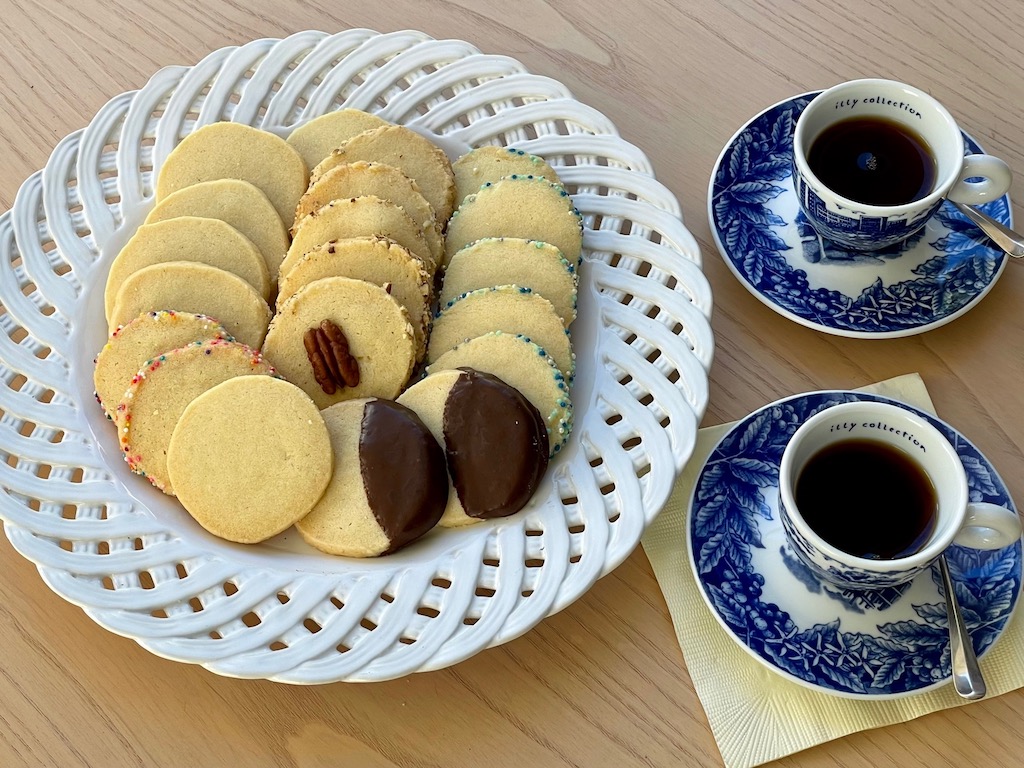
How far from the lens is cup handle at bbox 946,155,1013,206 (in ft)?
3.97

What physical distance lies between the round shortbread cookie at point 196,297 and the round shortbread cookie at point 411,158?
188 mm

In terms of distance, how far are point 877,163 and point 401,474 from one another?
738 mm

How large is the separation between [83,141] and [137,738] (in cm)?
77

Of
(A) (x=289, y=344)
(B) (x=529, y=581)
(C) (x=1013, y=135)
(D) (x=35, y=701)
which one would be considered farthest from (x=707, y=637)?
(C) (x=1013, y=135)

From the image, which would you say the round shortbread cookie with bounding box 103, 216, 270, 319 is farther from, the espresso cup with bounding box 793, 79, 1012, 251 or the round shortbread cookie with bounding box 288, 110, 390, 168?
the espresso cup with bounding box 793, 79, 1012, 251

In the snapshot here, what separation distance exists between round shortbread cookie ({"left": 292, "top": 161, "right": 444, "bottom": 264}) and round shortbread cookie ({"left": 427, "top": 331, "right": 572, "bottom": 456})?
165 mm

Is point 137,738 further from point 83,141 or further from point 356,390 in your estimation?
point 83,141

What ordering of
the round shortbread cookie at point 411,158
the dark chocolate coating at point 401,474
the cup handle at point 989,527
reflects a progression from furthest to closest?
1. the round shortbread cookie at point 411,158
2. the dark chocolate coating at point 401,474
3. the cup handle at point 989,527

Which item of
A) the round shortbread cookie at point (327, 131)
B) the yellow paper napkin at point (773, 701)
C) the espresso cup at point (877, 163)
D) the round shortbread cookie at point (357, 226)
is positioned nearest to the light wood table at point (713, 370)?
the yellow paper napkin at point (773, 701)

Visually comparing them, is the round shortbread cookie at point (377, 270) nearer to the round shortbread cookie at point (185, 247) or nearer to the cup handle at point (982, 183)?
the round shortbread cookie at point (185, 247)

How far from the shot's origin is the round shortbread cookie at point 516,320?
3.84 feet

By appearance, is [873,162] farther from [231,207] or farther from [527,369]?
[231,207]

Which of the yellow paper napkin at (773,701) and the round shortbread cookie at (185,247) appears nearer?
the yellow paper napkin at (773,701)

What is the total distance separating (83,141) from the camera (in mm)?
1301
